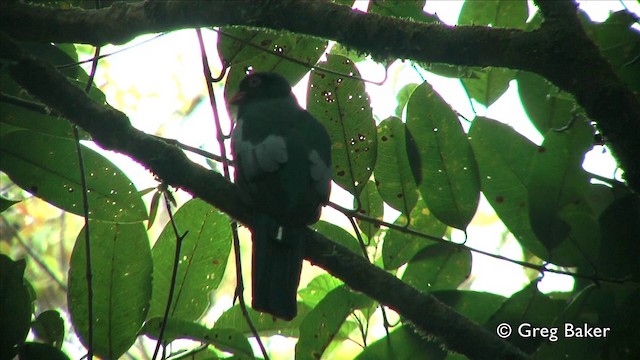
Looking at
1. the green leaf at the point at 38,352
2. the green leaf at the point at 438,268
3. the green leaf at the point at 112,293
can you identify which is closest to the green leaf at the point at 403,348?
the green leaf at the point at 438,268

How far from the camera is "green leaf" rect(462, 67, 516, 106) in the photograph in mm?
3303

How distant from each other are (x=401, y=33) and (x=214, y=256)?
1194 mm

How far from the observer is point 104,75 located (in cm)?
938

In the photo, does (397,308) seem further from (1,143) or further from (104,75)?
(104,75)

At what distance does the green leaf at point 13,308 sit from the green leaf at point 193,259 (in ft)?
1.66

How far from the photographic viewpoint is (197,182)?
9.09 ft

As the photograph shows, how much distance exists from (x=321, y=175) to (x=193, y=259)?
0.69m

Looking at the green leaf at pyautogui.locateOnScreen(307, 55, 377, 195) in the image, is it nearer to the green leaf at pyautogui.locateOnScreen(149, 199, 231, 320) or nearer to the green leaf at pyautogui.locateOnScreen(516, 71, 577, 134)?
the green leaf at pyautogui.locateOnScreen(149, 199, 231, 320)

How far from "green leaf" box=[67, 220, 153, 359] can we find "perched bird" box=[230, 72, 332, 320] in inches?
19.0

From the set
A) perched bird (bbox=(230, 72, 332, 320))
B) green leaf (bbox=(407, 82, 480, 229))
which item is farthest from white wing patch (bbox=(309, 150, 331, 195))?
green leaf (bbox=(407, 82, 480, 229))

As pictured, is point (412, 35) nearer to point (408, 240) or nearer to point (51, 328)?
point (408, 240)

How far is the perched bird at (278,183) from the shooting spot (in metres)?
2.92

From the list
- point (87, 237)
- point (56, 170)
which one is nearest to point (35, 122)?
point (56, 170)

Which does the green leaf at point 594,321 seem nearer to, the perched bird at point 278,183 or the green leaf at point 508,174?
the green leaf at point 508,174
